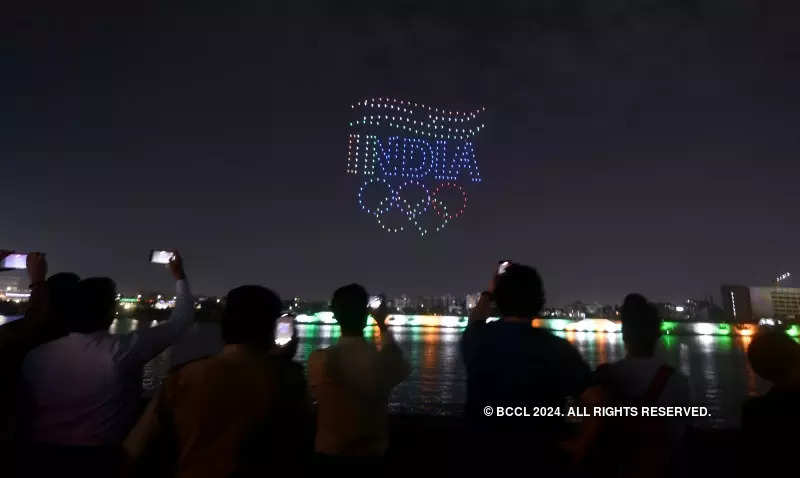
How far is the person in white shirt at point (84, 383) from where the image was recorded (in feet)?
8.27

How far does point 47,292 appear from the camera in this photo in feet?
9.86

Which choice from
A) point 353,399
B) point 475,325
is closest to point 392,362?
point 353,399

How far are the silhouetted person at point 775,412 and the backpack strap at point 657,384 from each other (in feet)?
1.18

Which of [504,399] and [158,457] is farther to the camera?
[504,399]

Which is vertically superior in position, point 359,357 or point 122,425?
point 359,357

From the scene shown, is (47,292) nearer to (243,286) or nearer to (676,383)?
(243,286)

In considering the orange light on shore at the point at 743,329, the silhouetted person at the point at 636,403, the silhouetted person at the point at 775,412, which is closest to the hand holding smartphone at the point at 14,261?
the silhouetted person at the point at 636,403

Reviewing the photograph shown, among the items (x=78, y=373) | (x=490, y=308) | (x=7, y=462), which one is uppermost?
(x=490, y=308)

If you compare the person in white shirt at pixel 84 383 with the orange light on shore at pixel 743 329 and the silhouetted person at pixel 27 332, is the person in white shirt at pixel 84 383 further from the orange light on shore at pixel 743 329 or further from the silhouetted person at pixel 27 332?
the orange light on shore at pixel 743 329

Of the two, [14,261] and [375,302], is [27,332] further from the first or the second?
[375,302]

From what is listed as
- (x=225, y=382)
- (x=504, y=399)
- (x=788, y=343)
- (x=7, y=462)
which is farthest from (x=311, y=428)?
(x=788, y=343)

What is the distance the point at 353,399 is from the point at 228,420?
3.22 ft

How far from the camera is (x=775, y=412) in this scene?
2355 millimetres

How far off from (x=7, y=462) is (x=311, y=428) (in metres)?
1.52
